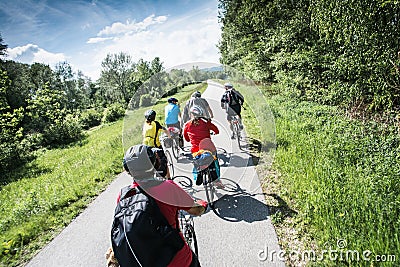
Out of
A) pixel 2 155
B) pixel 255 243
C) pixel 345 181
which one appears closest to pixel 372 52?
pixel 345 181

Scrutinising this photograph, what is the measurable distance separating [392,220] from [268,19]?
49.5 feet

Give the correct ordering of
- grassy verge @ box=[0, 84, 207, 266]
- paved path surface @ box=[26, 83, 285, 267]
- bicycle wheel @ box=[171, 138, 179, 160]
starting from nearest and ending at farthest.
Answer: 1. paved path surface @ box=[26, 83, 285, 267]
2. grassy verge @ box=[0, 84, 207, 266]
3. bicycle wheel @ box=[171, 138, 179, 160]

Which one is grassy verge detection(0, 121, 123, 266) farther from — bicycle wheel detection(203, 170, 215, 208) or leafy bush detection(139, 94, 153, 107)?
leafy bush detection(139, 94, 153, 107)

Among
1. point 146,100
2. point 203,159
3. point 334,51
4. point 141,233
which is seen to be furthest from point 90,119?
point 141,233

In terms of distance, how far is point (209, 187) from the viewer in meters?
5.09

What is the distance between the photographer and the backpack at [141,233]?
178cm

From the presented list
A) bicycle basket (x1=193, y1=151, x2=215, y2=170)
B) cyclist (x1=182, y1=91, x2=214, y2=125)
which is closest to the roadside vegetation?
cyclist (x1=182, y1=91, x2=214, y2=125)

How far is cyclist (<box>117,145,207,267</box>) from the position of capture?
6.53 feet

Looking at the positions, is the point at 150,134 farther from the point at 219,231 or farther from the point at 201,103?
the point at 219,231

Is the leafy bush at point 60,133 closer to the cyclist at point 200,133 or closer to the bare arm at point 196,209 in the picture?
the cyclist at point 200,133

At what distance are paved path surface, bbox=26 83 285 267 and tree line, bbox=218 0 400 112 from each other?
530 cm

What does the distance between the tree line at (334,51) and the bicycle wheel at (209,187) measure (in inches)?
237

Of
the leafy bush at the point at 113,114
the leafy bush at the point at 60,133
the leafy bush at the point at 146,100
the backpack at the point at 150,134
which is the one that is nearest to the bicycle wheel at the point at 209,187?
the backpack at the point at 150,134

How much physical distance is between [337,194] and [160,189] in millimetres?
3128
